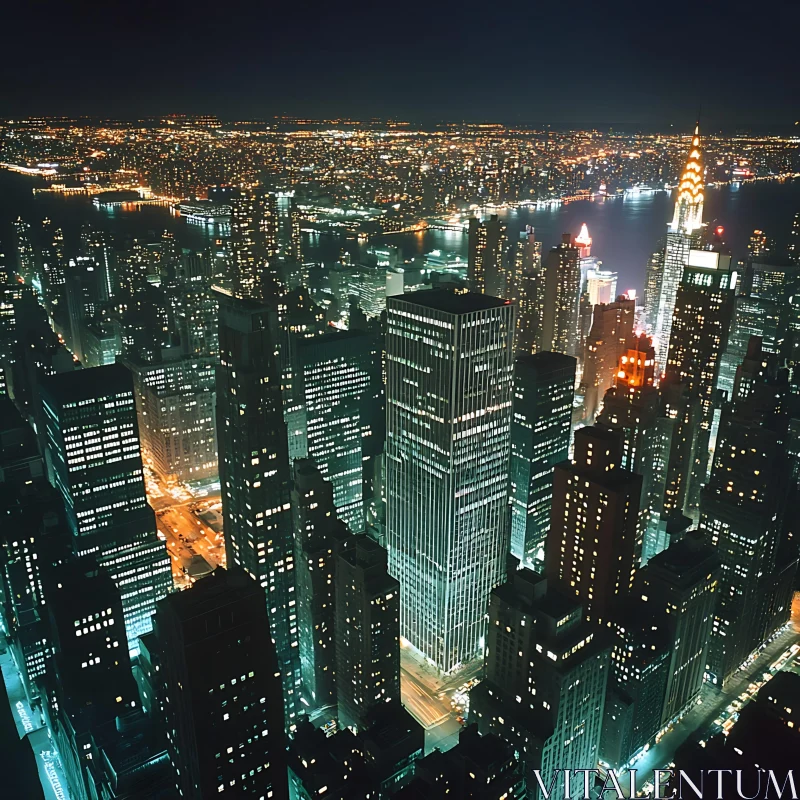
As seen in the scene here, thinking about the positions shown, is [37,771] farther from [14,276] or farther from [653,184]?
[653,184]

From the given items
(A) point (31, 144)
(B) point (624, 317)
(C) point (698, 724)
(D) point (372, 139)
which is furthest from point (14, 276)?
(C) point (698, 724)

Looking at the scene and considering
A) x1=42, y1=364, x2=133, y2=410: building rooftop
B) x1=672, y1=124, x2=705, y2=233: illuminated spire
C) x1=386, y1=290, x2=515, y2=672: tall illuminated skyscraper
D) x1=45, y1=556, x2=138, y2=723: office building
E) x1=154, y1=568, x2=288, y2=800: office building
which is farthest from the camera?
x1=672, y1=124, x2=705, y2=233: illuminated spire

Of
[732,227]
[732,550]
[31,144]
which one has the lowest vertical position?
[732,550]

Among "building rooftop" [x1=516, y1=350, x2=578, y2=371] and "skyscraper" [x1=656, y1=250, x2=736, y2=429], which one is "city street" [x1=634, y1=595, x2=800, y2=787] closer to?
"skyscraper" [x1=656, y1=250, x2=736, y2=429]

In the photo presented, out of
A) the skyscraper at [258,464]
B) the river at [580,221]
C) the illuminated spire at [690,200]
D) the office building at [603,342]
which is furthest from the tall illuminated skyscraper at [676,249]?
the skyscraper at [258,464]


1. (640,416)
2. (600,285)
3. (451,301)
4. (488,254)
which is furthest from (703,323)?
(451,301)

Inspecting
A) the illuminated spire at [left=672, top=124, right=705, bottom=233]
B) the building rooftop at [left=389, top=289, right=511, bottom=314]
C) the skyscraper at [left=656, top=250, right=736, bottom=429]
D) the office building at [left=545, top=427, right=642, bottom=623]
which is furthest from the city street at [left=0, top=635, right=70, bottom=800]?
the illuminated spire at [left=672, top=124, right=705, bottom=233]

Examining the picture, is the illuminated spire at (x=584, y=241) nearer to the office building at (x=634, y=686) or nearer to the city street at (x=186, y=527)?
the city street at (x=186, y=527)
